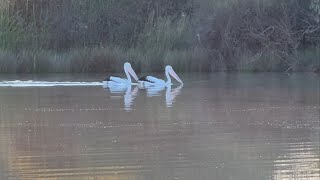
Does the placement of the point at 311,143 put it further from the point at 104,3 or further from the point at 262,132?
the point at 104,3

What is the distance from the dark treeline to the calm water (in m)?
7.03

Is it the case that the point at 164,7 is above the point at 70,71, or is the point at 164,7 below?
above

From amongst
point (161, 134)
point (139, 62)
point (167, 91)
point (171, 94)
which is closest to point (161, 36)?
point (139, 62)

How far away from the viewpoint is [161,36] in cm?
2605

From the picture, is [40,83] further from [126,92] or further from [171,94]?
[171,94]

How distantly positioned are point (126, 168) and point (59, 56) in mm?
17262

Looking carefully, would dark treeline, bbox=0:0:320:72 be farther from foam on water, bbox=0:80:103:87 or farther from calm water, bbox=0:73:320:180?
calm water, bbox=0:73:320:180

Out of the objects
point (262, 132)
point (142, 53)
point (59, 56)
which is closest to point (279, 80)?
point (142, 53)

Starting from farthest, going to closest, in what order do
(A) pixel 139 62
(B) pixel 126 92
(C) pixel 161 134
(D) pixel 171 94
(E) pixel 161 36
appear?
(E) pixel 161 36
(A) pixel 139 62
(B) pixel 126 92
(D) pixel 171 94
(C) pixel 161 134

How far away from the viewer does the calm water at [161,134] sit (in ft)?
26.2

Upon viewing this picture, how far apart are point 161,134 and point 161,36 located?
15884 millimetres

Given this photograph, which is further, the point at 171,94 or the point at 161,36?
the point at 161,36

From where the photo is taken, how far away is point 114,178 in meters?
7.53

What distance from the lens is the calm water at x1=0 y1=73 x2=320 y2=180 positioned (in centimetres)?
797
